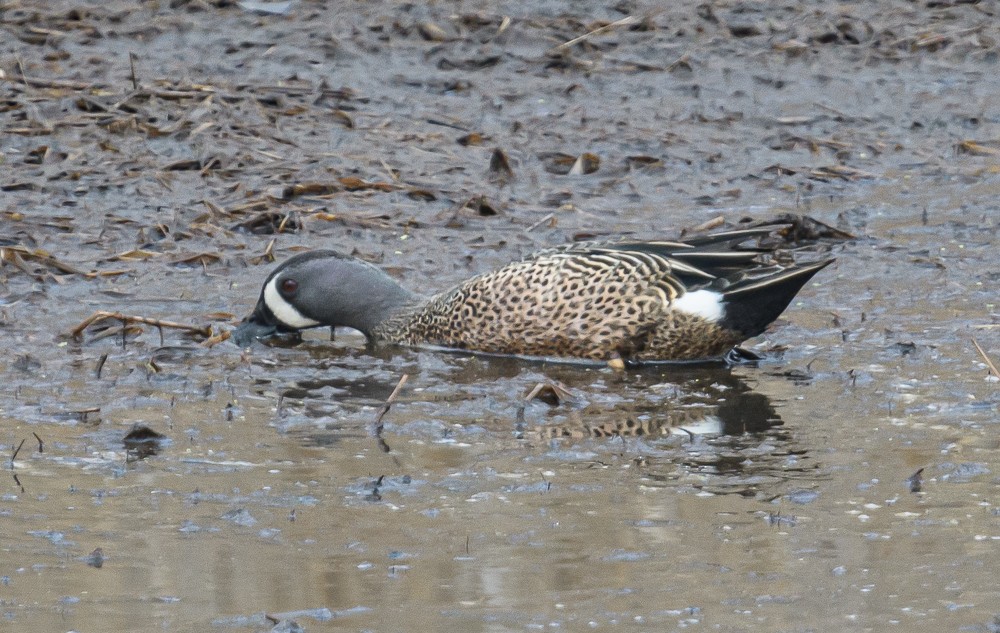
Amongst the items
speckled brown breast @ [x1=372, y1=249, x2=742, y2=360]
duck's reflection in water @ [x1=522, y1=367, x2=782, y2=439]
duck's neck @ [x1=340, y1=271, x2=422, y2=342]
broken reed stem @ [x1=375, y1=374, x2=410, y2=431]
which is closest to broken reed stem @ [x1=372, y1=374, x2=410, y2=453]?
broken reed stem @ [x1=375, y1=374, x2=410, y2=431]

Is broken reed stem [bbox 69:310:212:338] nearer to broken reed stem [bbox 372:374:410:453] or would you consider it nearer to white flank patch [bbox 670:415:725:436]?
broken reed stem [bbox 372:374:410:453]

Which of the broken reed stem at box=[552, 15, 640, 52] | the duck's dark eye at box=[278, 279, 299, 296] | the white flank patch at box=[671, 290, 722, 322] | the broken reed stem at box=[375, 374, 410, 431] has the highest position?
the white flank patch at box=[671, 290, 722, 322]

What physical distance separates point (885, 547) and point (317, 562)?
4.81 ft

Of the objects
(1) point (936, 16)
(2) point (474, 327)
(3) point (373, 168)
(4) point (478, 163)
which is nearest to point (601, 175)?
(4) point (478, 163)

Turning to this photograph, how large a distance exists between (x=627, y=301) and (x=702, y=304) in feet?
0.93

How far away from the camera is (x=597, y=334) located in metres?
6.41

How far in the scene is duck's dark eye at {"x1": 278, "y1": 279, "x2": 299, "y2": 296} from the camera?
689 cm

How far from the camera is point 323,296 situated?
6961 millimetres

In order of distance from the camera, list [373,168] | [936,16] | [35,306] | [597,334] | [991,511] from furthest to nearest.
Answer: [936,16]
[373,168]
[35,306]
[597,334]
[991,511]

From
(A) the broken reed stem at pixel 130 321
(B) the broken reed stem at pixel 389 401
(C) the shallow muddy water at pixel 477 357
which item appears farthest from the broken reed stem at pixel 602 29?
(B) the broken reed stem at pixel 389 401

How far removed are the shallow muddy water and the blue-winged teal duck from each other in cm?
12

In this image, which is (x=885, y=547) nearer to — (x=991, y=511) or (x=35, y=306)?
(x=991, y=511)

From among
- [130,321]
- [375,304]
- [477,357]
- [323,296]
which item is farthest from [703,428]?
[130,321]

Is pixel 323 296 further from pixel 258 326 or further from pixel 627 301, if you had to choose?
pixel 627 301
